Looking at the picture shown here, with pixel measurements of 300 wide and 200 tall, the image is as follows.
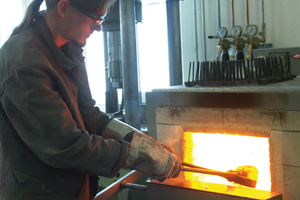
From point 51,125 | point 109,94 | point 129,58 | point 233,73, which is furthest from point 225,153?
point 109,94

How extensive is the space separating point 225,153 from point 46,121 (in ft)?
3.13

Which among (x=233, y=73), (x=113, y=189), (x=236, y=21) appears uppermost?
(x=236, y=21)

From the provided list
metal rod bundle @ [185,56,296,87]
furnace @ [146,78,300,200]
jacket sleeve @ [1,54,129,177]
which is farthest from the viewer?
metal rod bundle @ [185,56,296,87]

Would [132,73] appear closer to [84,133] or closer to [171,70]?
[171,70]

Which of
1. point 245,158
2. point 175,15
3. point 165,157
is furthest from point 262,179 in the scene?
point 175,15

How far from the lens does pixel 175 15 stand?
2764mm

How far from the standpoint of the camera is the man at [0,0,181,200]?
0.78 meters

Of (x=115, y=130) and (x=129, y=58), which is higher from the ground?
(x=129, y=58)

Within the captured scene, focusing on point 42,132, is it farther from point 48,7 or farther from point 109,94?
point 109,94

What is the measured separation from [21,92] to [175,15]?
2254 millimetres

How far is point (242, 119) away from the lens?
120 centimetres

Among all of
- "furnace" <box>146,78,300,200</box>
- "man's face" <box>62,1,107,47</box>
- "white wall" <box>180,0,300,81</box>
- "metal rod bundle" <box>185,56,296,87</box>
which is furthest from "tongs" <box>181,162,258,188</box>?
"white wall" <box>180,0,300,81</box>

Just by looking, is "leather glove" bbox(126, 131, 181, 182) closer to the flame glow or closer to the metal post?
the flame glow

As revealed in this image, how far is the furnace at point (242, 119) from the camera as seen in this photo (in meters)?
1.10
